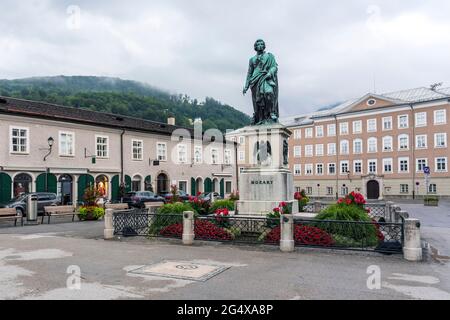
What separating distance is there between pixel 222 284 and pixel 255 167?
711 centimetres

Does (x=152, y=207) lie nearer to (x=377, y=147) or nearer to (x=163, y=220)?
(x=163, y=220)

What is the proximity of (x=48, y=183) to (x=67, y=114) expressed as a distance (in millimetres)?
6824

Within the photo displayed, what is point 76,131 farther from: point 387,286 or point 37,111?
point 387,286

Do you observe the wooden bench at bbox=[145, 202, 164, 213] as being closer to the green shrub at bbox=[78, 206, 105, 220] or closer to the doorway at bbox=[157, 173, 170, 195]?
the green shrub at bbox=[78, 206, 105, 220]

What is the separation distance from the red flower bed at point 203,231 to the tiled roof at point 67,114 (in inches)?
807

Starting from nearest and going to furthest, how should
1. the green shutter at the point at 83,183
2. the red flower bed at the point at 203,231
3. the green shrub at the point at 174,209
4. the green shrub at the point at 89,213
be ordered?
the red flower bed at the point at 203,231 < the green shrub at the point at 174,209 < the green shrub at the point at 89,213 < the green shutter at the point at 83,183

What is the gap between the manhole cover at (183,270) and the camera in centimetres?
739

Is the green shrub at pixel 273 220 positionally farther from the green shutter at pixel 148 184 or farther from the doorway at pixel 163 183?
the doorway at pixel 163 183

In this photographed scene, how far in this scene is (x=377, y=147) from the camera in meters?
56.1

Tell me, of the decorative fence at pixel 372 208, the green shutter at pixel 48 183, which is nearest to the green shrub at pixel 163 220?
the decorative fence at pixel 372 208

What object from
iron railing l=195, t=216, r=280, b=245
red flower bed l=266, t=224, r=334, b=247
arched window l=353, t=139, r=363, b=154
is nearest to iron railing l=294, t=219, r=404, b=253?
red flower bed l=266, t=224, r=334, b=247

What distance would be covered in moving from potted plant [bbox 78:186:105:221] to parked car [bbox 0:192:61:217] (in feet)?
8.59

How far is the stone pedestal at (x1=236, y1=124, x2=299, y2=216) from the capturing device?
13.1 meters
